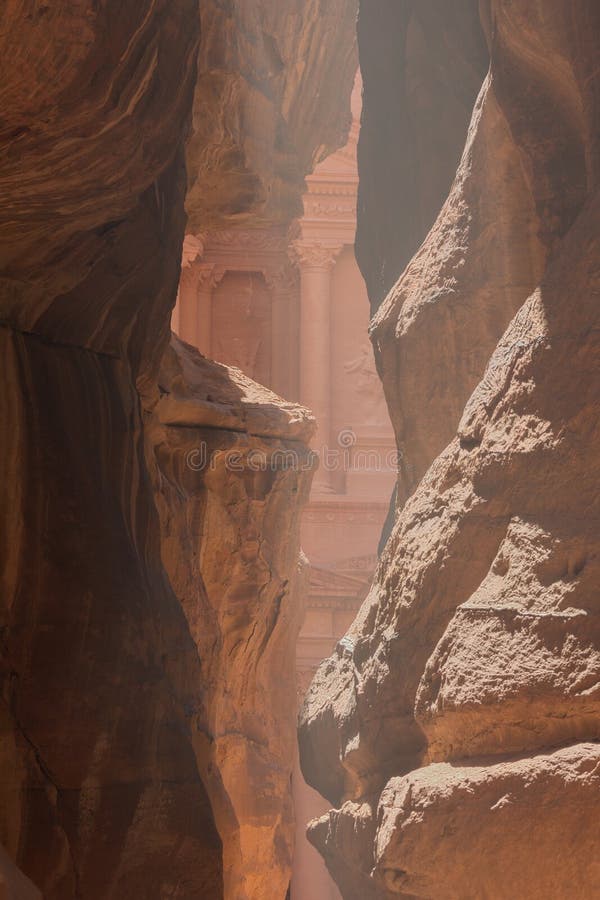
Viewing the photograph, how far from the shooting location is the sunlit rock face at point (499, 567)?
16.5 ft

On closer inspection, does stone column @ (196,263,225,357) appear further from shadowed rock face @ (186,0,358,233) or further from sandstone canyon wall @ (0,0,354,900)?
sandstone canyon wall @ (0,0,354,900)

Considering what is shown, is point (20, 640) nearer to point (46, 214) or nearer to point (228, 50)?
point (46, 214)

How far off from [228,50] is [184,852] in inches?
201

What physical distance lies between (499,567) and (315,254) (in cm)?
1615

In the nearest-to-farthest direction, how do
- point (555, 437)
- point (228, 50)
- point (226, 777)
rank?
point (555, 437), point (228, 50), point (226, 777)

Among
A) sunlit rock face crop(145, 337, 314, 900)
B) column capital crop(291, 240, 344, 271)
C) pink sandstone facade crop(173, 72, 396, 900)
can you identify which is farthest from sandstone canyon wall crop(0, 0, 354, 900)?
column capital crop(291, 240, 344, 271)

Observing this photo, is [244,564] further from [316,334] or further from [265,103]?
[316,334]

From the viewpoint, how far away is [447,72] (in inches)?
378

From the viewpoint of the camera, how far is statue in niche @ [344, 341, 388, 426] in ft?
70.5

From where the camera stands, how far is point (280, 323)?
22.0 m

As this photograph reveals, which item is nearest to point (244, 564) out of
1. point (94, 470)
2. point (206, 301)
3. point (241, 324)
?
point (94, 470)

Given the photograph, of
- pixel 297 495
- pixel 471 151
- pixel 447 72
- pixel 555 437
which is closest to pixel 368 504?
pixel 297 495

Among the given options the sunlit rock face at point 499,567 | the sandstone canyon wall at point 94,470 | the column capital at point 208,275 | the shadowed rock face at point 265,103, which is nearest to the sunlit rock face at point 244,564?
the shadowed rock face at point 265,103

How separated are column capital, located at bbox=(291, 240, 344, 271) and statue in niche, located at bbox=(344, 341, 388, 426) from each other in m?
1.70
